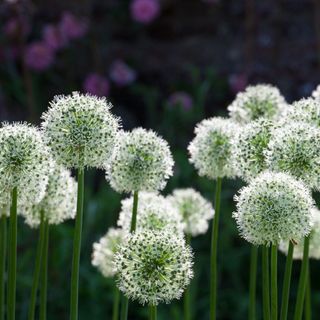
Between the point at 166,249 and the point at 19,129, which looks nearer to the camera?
the point at 166,249

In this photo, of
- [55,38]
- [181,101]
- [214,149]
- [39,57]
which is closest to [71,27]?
[55,38]

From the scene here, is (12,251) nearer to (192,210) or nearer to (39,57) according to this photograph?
(192,210)

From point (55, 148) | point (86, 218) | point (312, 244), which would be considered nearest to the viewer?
point (55, 148)

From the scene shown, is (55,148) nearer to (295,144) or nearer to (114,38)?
(295,144)

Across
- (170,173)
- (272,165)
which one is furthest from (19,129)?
(272,165)

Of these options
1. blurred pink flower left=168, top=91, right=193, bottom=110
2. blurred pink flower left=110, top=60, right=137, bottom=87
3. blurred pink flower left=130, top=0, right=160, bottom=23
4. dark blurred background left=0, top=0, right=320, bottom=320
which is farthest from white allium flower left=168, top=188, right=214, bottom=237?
blurred pink flower left=130, top=0, right=160, bottom=23

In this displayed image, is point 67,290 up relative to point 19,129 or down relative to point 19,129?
down
